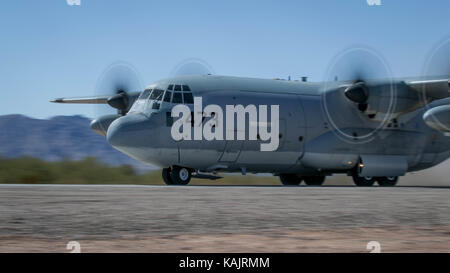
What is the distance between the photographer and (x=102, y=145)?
18800 cm


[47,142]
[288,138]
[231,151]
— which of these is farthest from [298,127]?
[47,142]

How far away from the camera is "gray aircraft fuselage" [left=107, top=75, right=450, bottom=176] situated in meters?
22.5

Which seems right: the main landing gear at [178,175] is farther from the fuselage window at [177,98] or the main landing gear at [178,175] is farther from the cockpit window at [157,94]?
the cockpit window at [157,94]

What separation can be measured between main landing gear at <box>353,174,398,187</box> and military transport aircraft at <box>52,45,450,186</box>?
5 cm

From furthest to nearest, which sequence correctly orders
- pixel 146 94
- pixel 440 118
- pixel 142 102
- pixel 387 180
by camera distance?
pixel 387 180 → pixel 146 94 → pixel 142 102 → pixel 440 118

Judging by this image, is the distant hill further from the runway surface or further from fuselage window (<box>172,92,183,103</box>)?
the runway surface

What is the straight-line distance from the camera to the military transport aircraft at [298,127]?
2273 centimetres

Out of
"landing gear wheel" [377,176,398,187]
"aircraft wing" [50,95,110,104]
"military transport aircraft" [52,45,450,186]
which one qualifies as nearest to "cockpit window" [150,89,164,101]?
"military transport aircraft" [52,45,450,186]

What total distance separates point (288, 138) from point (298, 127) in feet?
2.39

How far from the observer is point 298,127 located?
25719mm

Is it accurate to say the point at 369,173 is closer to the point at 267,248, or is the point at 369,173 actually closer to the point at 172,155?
the point at 172,155

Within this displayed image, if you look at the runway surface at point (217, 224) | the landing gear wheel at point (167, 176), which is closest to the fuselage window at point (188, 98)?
the landing gear wheel at point (167, 176)

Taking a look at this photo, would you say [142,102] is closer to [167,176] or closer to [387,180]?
[167,176]

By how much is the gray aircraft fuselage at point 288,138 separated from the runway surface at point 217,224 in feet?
28.6
